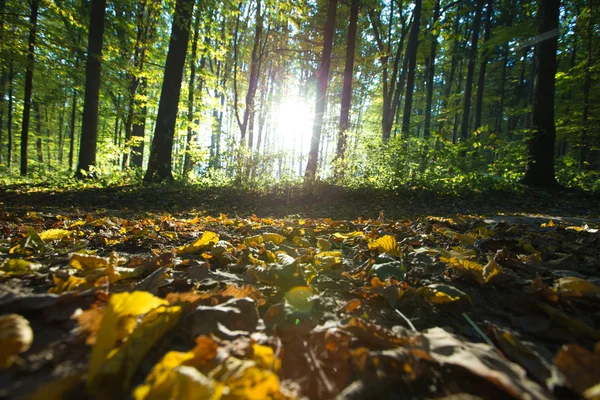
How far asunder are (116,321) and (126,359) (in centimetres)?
8

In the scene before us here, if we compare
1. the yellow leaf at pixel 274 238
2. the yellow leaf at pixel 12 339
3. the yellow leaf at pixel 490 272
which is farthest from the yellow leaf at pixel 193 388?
the yellow leaf at pixel 274 238

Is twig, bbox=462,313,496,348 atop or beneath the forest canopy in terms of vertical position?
beneath

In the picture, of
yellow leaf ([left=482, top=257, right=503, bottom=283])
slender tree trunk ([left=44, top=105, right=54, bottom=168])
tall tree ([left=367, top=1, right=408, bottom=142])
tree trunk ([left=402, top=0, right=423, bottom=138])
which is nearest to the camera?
yellow leaf ([left=482, top=257, right=503, bottom=283])

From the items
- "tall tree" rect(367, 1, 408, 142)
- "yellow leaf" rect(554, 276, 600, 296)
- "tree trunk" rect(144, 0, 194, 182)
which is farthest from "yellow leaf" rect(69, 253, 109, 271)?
"tall tree" rect(367, 1, 408, 142)

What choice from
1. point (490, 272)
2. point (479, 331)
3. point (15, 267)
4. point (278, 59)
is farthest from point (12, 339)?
point (278, 59)

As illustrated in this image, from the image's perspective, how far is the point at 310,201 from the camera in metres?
6.68

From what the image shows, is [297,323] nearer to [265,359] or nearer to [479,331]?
[265,359]

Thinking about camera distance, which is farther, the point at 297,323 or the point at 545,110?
the point at 545,110

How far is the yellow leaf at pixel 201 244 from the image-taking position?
161 cm

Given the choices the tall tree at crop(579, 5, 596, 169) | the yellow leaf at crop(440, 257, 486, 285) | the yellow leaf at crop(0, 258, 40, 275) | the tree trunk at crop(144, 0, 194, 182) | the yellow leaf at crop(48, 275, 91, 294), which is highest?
the tall tree at crop(579, 5, 596, 169)

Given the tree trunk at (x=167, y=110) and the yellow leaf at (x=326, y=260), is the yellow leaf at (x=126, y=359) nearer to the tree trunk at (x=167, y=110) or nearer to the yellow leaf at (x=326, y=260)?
the yellow leaf at (x=326, y=260)

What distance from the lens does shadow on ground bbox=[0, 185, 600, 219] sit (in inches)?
206

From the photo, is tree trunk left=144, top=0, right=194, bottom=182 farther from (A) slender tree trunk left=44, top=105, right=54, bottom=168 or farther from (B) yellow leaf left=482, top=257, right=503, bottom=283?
(A) slender tree trunk left=44, top=105, right=54, bottom=168

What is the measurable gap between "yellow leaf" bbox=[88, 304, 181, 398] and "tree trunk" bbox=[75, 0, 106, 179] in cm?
858
